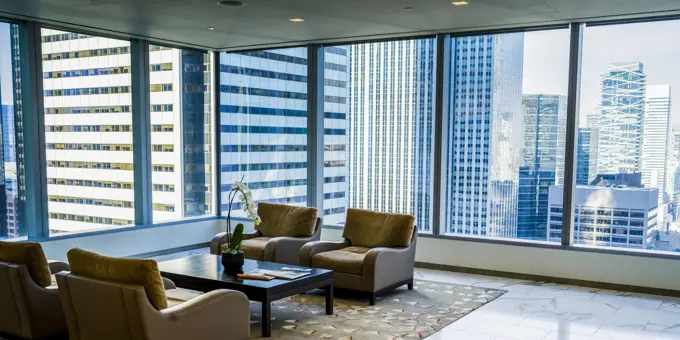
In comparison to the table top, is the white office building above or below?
above

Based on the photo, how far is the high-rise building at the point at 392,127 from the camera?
7840 millimetres

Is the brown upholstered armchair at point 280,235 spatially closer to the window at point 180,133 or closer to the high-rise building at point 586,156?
the window at point 180,133

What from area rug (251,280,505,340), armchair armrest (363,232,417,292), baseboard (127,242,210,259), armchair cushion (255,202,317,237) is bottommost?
baseboard (127,242,210,259)

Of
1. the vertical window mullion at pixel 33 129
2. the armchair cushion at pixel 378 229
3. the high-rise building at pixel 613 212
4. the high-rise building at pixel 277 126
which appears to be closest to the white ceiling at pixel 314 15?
the vertical window mullion at pixel 33 129

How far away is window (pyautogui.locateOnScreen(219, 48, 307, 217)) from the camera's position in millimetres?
8820

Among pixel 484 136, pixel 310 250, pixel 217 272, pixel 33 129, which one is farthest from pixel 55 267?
pixel 484 136

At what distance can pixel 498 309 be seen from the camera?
572cm

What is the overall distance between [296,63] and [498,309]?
479 cm

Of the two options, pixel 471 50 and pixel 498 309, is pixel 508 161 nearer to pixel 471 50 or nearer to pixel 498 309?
pixel 471 50

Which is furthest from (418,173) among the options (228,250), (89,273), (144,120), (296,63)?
(89,273)

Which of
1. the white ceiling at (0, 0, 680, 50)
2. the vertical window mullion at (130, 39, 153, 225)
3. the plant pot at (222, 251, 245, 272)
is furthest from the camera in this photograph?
the vertical window mullion at (130, 39, 153, 225)

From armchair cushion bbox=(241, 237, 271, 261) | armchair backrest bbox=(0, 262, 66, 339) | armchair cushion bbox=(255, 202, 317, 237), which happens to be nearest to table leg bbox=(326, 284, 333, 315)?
armchair cushion bbox=(241, 237, 271, 261)

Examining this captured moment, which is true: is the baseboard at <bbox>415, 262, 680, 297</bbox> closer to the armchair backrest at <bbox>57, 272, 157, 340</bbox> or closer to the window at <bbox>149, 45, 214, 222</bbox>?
the window at <bbox>149, 45, 214, 222</bbox>

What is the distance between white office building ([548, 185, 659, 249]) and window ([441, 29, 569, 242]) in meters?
0.11
